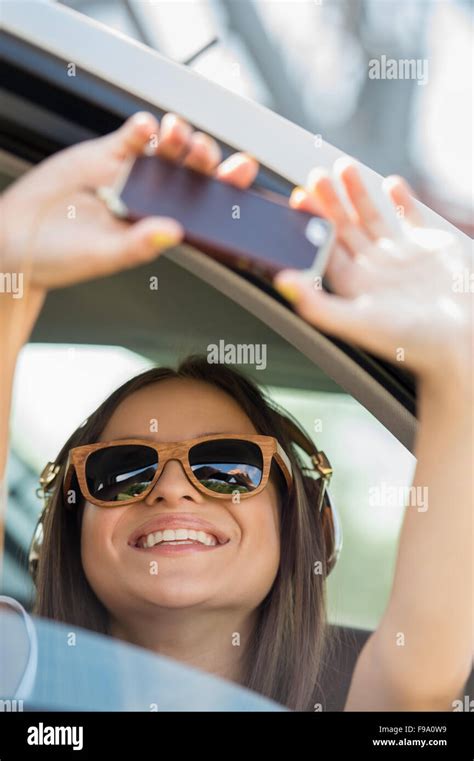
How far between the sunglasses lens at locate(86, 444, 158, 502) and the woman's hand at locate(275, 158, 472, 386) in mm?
638

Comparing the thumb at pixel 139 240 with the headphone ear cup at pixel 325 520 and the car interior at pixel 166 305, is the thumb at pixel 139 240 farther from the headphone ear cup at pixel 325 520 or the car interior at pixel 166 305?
the headphone ear cup at pixel 325 520

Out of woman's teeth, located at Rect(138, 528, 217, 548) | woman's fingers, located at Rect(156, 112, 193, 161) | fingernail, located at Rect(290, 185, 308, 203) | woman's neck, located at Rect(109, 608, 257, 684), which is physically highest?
woman's fingers, located at Rect(156, 112, 193, 161)

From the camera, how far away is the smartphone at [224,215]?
3.97 feet

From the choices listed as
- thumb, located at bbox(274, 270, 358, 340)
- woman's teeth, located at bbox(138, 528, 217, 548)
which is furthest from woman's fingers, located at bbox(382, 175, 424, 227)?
woman's teeth, located at bbox(138, 528, 217, 548)

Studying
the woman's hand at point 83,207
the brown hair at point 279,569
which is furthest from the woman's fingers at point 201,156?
the brown hair at point 279,569

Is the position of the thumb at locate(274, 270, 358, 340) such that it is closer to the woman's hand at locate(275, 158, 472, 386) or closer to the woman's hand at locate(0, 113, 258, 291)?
the woman's hand at locate(275, 158, 472, 386)

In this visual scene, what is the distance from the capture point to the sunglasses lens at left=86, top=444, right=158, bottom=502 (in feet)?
5.99

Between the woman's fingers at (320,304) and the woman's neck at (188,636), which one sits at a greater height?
the woman's fingers at (320,304)

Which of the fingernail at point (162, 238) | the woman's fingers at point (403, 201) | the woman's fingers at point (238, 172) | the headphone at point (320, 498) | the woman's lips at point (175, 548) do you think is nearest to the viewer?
the fingernail at point (162, 238)

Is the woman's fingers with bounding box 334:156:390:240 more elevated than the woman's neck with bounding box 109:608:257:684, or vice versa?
the woman's fingers with bounding box 334:156:390:240

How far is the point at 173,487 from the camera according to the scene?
1.82 m

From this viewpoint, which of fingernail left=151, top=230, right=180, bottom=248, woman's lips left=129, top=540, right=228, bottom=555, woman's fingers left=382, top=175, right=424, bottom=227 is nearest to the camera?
fingernail left=151, top=230, right=180, bottom=248

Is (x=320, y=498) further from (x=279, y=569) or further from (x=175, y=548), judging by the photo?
(x=175, y=548)

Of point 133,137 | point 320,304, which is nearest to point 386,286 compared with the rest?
point 320,304
